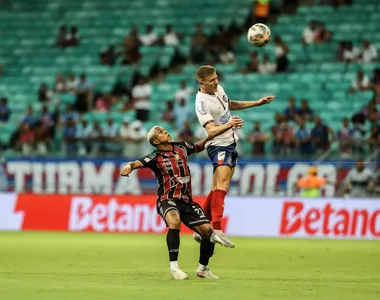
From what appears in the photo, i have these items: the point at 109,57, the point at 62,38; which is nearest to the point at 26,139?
the point at 109,57

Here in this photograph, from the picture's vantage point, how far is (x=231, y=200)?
23.0 metres

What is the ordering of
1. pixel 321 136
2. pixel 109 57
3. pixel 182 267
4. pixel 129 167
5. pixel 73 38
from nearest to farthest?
pixel 129 167 → pixel 182 267 → pixel 321 136 → pixel 109 57 → pixel 73 38

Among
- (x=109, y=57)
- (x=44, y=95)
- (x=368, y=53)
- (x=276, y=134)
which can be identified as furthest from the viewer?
(x=109, y=57)

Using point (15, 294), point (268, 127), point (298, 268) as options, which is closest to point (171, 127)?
point (268, 127)

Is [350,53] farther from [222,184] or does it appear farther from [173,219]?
[173,219]

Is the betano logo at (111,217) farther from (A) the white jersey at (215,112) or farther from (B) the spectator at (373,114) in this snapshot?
(A) the white jersey at (215,112)

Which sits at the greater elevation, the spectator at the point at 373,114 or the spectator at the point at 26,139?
the spectator at the point at 373,114

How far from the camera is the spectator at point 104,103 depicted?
29.4 metres

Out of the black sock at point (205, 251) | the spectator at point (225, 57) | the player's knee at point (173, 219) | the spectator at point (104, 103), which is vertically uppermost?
the spectator at point (225, 57)

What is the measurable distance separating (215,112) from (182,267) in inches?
98.2

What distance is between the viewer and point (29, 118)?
28062mm

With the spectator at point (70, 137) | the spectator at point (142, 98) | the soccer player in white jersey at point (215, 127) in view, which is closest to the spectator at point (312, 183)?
the spectator at point (70, 137)

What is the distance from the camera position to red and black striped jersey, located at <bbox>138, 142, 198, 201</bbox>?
12.0m

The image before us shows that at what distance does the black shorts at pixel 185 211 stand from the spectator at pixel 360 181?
1049 cm
